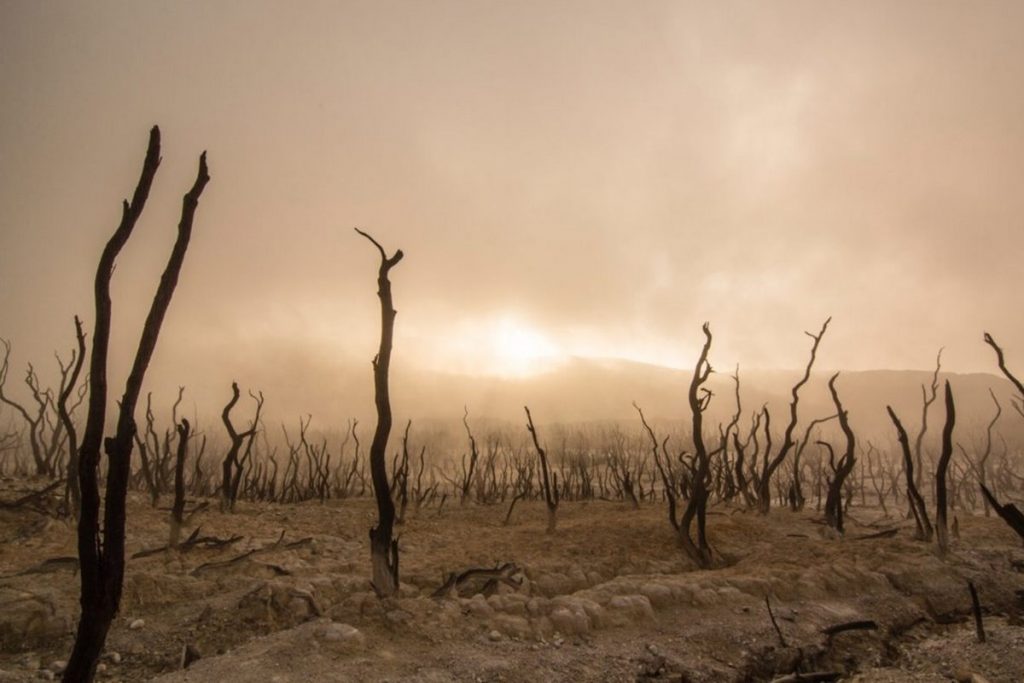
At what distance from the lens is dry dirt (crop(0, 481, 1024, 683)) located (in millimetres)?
5043

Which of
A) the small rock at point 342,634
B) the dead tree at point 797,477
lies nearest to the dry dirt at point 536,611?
the small rock at point 342,634

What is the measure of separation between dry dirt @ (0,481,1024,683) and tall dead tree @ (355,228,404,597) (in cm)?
32

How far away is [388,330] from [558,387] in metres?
122

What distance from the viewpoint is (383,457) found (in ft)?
19.9

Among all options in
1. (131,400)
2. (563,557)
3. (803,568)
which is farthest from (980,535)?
(131,400)

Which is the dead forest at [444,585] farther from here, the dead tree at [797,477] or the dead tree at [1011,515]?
the dead tree at [797,477]

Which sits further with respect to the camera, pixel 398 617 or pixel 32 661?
pixel 398 617

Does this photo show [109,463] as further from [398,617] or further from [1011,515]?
[1011,515]

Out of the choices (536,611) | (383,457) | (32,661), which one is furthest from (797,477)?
(32,661)

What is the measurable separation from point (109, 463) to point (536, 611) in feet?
15.0

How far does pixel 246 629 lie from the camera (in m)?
5.99

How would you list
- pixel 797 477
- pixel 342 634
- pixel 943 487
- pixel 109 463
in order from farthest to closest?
pixel 797 477, pixel 943 487, pixel 342 634, pixel 109 463

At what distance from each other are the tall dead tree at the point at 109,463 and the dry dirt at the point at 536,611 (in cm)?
173

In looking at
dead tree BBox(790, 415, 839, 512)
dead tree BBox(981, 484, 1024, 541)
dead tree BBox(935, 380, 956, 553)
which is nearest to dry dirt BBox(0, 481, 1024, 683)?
dead tree BBox(935, 380, 956, 553)
